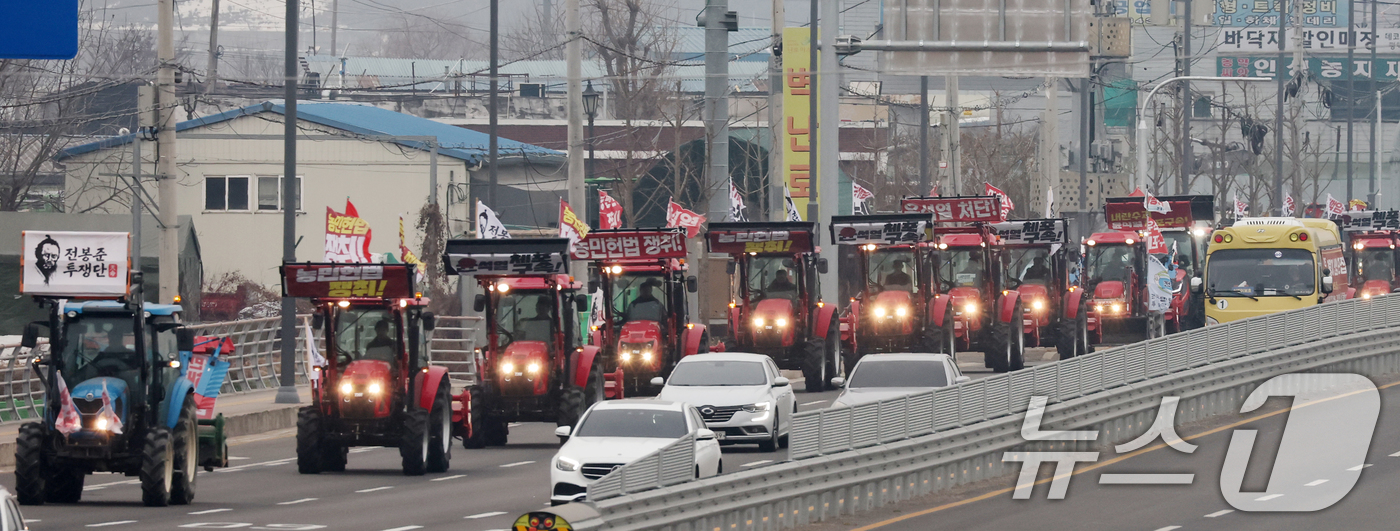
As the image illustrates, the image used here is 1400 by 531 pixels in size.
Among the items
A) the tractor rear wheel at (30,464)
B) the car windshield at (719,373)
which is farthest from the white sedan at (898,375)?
the tractor rear wheel at (30,464)

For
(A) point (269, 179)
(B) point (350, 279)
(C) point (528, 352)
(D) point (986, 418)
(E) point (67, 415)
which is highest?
(A) point (269, 179)

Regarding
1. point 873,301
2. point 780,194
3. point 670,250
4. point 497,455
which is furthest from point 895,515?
point 780,194

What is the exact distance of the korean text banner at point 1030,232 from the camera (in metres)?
37.7

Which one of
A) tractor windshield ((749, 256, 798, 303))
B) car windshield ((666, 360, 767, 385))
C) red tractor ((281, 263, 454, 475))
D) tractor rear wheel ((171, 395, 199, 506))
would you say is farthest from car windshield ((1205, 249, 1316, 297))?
tractor rear wheel ((171, 395, 199, 506))

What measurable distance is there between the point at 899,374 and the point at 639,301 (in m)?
5.88

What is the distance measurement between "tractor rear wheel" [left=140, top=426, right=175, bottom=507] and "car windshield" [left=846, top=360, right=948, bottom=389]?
9528mm

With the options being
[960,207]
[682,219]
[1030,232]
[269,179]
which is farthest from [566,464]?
[269,179]

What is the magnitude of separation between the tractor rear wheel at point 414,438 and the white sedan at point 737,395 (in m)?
3.42

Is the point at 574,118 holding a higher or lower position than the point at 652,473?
higher

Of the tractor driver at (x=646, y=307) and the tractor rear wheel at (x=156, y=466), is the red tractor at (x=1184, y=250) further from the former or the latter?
the tractor rear wheel at (x=156, y=466)

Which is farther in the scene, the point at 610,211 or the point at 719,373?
the point at 610,211

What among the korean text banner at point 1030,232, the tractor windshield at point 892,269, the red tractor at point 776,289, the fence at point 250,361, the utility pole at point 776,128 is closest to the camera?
the fence at point 250,361

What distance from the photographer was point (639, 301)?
97.0ft

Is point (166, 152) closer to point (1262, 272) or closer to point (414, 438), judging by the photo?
point (414, 438)
